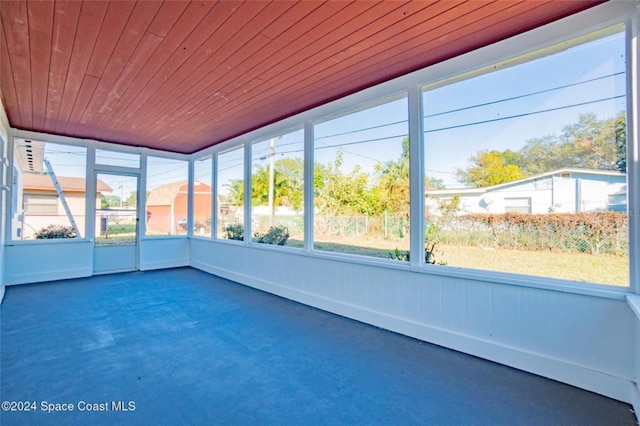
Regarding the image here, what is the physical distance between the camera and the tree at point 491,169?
2652mm

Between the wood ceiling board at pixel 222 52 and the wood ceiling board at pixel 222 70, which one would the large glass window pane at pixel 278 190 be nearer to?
the wood ceiling board at pixel 222 70

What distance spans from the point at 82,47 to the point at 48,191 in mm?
4302

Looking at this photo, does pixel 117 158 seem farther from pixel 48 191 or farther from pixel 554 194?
pixel 554 194

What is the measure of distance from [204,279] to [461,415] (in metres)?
4.96

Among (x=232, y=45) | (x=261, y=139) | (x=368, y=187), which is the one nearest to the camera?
(x=232, y=45)

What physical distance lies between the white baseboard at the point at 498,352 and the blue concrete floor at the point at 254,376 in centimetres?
7

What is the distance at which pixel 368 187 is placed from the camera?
3.75 meters

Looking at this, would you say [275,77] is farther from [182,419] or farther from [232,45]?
[182,419]

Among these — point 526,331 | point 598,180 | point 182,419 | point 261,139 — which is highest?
point 261,139

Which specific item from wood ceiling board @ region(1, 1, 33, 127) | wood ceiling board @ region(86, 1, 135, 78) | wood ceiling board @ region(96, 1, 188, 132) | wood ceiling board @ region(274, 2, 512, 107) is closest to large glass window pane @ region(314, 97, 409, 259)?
wood ceiling board @ region(274, 2, 512, 107)

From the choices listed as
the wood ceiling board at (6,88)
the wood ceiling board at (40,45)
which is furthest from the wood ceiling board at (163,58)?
the wood ceiling board at (6,88)

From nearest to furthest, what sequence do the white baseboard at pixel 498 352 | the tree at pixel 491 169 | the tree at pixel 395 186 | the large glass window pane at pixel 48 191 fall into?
1. the white baseboard at pixel 498 352
2. the tree at pixel 491 169
3. the tree at pixel 395 186
4. the large glass window pane at pixel 48 191

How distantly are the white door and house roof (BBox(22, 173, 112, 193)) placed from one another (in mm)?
305

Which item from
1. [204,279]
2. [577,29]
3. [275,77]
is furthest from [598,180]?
[204,279]
